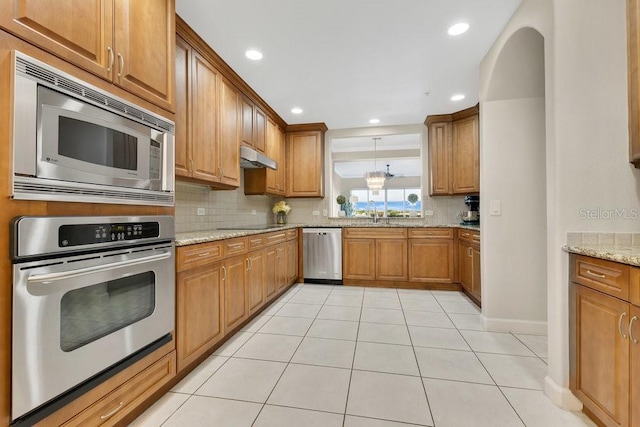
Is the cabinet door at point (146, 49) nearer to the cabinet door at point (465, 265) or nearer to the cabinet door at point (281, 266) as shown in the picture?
the cabinet door at point (281, 266)

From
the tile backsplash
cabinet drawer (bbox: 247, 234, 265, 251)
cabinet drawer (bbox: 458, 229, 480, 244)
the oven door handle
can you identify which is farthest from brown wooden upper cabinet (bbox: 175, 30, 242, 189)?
cabinet drawer (bbox: 458, 229, 480, 244)

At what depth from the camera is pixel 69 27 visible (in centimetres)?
112

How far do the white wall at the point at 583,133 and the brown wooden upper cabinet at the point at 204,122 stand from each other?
2.52 meters

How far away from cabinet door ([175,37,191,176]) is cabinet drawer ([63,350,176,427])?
1.34 metres

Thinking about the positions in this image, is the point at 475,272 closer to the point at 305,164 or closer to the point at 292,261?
the point at 292,261

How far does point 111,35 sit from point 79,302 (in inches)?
48.7

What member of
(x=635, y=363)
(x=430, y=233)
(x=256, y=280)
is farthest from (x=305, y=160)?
(x=635, y=363)

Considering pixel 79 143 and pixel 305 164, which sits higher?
pixel 305 164

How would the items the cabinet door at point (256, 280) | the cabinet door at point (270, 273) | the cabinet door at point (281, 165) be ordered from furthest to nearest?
the cabinet door at point (281, 165) < the cabinet door at point (270, 273) < the cabinet door at point (256, 280)

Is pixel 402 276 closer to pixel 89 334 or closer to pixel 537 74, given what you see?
pixel 537 74

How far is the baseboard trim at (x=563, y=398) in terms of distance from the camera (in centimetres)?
152

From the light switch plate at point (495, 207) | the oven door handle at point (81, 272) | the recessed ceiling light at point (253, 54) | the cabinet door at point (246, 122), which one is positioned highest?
the recessed ceiling light at point (253, 54)

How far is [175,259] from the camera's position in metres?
1.69

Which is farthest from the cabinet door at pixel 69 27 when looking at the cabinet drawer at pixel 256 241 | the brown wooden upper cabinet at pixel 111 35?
the cabinet drawer at pixel 256 241
